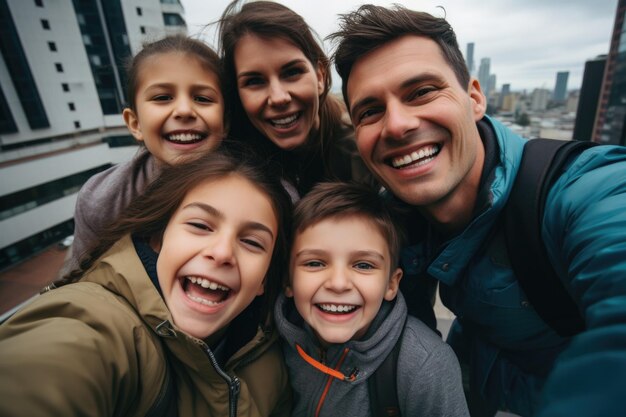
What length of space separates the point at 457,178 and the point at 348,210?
0.63 metres

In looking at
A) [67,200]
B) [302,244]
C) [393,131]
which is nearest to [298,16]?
[393,131]

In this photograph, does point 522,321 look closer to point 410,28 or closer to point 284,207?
point 284,207

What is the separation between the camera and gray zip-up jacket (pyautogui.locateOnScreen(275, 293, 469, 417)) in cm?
148

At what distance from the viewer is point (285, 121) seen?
7.54 feet

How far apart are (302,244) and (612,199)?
1.33 metres

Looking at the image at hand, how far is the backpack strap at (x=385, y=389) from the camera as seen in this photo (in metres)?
1.52

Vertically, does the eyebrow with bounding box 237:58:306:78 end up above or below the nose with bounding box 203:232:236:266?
above

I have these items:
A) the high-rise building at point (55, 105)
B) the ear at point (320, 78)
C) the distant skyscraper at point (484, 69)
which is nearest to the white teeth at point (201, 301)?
the ear at point (320, 78)

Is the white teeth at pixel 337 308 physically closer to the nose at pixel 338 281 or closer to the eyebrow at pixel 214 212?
the nose at pixel 338 281

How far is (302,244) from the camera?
5.60ft

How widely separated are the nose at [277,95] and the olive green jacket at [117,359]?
128 cm

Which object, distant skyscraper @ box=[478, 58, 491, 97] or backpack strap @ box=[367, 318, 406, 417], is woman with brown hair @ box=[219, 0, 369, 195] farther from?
distant skyscraper @ box=[478, 58, 491, 97]

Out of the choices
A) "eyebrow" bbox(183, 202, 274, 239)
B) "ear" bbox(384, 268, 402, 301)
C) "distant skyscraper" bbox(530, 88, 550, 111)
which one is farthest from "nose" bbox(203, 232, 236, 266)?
"distant skyscraper" bbox(530, 88, 550, 111)

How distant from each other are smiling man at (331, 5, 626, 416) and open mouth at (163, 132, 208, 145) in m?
1.09
